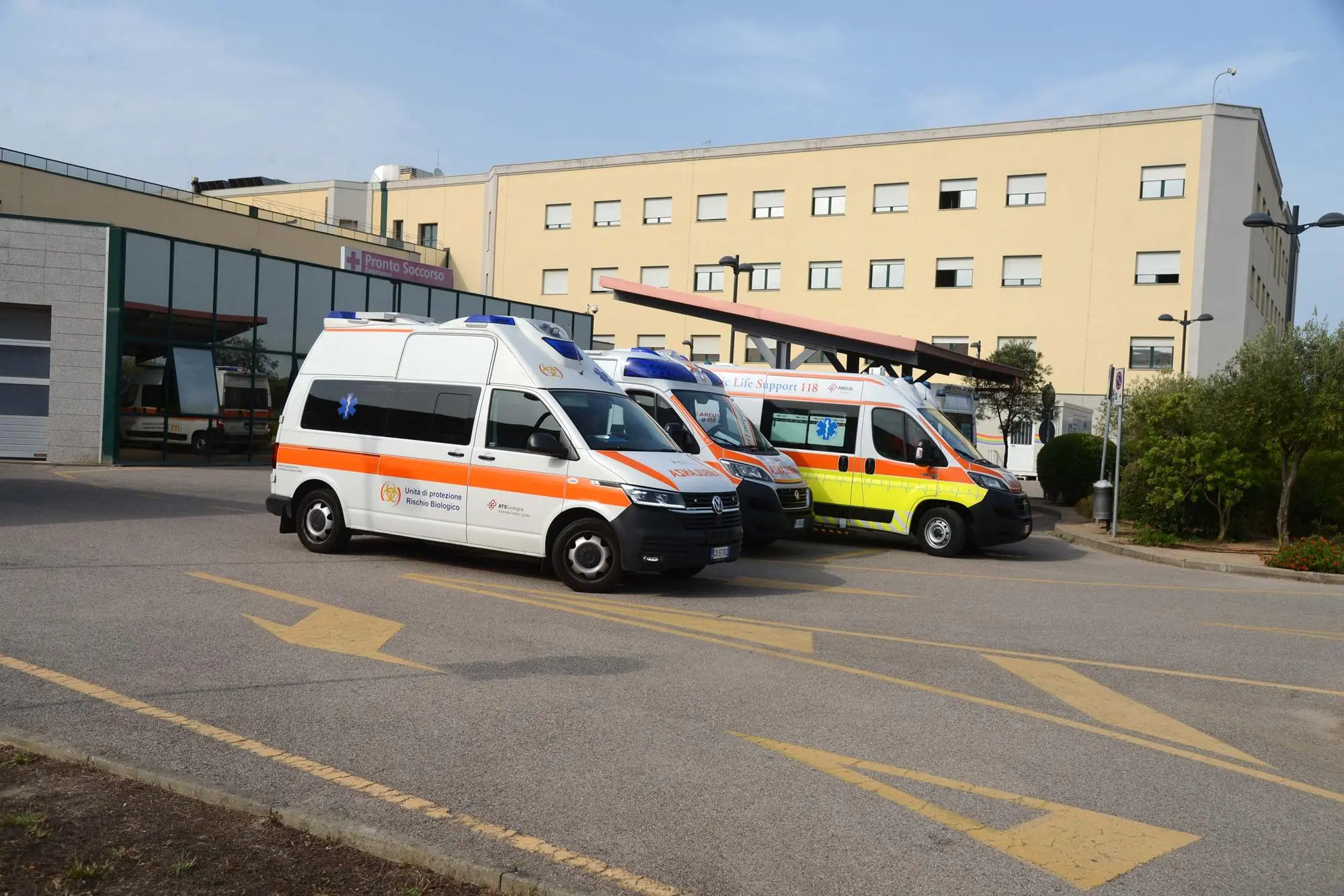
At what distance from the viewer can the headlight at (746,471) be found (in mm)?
14055

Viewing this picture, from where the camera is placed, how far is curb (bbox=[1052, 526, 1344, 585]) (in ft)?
51.0

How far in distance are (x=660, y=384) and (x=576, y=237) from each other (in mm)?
41753

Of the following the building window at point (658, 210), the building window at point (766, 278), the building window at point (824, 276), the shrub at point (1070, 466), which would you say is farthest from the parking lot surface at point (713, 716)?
the building window at point (658, 210)

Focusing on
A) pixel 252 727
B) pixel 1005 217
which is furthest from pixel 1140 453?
pixel 1005 217

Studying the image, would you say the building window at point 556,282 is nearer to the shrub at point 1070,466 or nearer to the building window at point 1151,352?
the building window at point 1151,352

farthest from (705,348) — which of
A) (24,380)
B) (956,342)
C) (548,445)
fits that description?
(548,445)

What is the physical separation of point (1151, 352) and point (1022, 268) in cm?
592

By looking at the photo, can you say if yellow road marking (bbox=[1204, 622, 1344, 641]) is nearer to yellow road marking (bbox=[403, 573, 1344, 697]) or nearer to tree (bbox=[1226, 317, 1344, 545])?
yellow road marking (bbox=[403, 573, 1344, 697])

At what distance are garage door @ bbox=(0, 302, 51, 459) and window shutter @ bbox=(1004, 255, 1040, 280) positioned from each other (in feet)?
115

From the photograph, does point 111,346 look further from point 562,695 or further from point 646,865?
point 646,865

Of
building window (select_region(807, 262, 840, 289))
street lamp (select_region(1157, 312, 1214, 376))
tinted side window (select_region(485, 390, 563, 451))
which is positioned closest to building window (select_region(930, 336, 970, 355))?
building window (select_region(807, 262, 840, 289))

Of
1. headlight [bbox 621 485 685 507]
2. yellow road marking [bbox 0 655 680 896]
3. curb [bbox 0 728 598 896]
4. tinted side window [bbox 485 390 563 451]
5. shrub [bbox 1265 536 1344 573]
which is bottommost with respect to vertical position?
yellow road marking [bbox 0 655 680 896]

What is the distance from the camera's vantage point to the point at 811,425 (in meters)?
16.8

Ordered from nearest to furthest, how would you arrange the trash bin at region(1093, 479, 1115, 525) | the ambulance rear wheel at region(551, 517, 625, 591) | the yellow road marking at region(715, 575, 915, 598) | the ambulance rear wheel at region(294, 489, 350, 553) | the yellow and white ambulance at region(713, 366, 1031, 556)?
the ambulance rear wheel at region(551, 517, 625, 591) → the yellow road marking at region(715, 575, 915, 598) → the ambulance rear wheel at region(294, 489, 350, 553) → the yellow and white ambulance at region(713, 366, 1031, 556) → the trash bin at region(1093, 479, 1115, 525)
